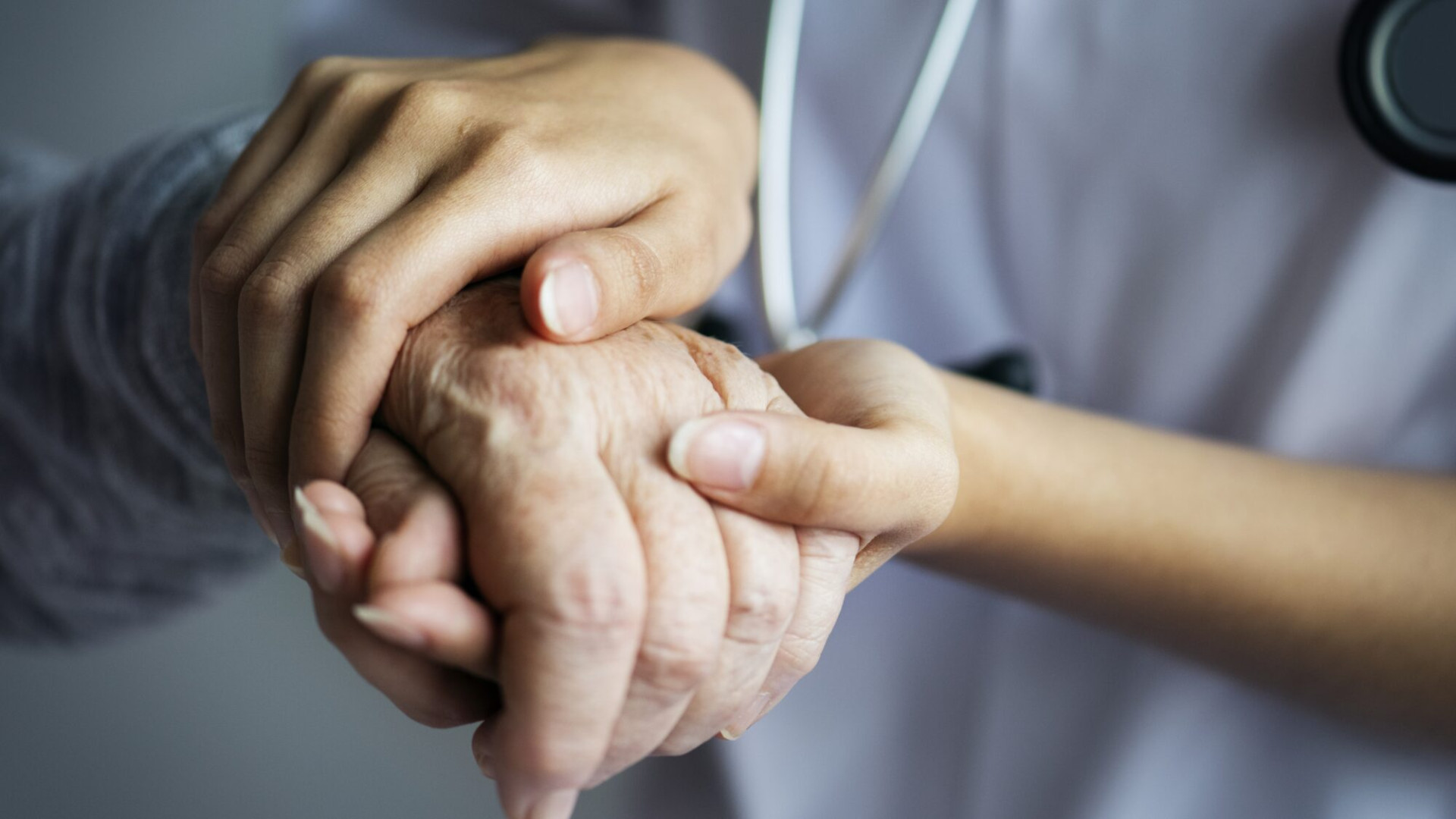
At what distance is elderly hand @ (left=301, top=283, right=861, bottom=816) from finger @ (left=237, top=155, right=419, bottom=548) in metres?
0.04

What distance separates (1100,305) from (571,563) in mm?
495

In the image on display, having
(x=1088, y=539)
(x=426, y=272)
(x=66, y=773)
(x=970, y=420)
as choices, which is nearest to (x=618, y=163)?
(x=426, y=272)

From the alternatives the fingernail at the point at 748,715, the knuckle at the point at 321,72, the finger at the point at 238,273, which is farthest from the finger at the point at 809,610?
the knuckle at the point at 321,72

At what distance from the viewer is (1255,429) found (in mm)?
605

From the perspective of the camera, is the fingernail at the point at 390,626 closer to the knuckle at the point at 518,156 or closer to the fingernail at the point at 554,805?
the fingernail at the point at 554,805

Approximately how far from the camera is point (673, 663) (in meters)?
0.27

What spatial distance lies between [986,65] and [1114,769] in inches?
19.7

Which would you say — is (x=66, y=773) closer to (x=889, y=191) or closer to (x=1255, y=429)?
(x=889, y=191)

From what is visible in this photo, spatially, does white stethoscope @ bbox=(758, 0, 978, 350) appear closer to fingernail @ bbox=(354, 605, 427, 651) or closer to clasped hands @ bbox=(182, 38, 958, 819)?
clasped hands @ bbox=(182, 38, 958, 819)

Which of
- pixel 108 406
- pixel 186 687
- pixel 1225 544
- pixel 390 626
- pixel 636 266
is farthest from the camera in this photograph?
pixel 186 687

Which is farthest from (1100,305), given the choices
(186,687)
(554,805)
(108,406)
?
(186,687)

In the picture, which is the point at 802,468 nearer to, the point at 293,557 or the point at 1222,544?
the point at 293,557

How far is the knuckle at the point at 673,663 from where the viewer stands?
27cm

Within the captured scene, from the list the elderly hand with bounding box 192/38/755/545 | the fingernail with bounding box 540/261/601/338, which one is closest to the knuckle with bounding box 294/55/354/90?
the elderly hand with bounding box 192/38/755/545
